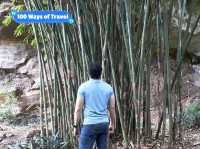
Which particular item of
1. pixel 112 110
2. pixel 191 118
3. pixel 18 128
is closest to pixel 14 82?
pixel 18 128

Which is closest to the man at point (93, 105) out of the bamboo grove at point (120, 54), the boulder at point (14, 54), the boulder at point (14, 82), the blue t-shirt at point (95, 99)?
the blue t-shirt at point (95, 99)

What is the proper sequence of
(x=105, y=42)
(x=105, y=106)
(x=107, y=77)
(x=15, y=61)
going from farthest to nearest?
(x=15, y=61)
(x=107, y=77)
(x=105, y=42)
(x=105, y=106)

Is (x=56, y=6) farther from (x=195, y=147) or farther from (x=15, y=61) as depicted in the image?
(x=15, y=61)

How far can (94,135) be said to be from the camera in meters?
3.67

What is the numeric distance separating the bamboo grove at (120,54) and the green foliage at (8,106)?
3.09 metres

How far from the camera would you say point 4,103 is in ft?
27.9

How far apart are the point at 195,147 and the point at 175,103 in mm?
549

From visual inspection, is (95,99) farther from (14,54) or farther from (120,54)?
(14,54)

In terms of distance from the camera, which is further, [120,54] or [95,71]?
[120,54]

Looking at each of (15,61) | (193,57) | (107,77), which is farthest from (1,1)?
(107,77)

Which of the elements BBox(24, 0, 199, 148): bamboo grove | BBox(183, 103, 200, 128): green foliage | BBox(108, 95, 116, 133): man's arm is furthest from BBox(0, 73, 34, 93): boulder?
BBox(108, 95, 116, 133): man's arm

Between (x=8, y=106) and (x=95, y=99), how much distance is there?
4.87 m

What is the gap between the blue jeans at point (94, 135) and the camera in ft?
11.9

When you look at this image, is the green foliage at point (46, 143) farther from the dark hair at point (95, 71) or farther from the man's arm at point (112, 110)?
the dark hair at point (95, 71)
